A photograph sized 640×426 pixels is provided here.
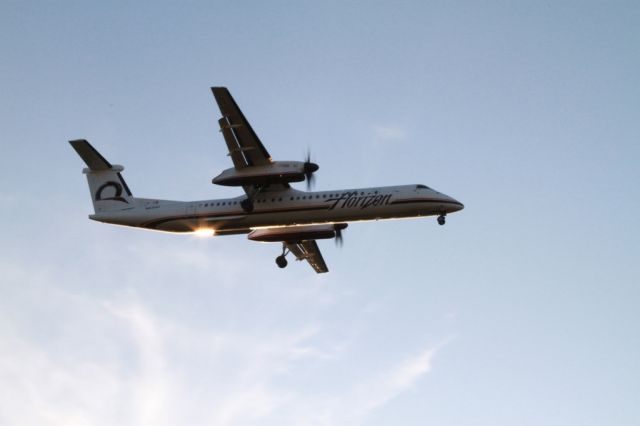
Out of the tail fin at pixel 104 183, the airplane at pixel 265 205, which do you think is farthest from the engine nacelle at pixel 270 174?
the tail fin at pixel 104 183

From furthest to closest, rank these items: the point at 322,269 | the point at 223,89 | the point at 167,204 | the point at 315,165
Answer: the point at 322,269, the point at 167,204, the point at 315,165, the point at 223,89

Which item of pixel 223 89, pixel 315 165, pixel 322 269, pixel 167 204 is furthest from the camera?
pixel 322 269

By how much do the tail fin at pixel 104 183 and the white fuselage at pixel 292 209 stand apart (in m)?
1.30

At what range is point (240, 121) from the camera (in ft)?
94.5

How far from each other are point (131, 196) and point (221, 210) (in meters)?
5.25

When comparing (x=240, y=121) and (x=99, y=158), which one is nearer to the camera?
(x=240, y=121)

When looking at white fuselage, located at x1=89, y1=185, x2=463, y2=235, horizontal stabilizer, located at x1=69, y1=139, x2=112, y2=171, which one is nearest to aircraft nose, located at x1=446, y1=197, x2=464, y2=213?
white fuselage, located at x1=89, y1=185, x2=463, y2=235

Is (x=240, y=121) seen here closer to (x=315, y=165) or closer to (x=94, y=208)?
(x=315, y=165)

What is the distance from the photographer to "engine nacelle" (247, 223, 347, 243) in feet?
108

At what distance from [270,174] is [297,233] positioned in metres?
4.21

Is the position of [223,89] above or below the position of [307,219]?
above

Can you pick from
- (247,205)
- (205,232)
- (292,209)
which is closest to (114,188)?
(205,232)

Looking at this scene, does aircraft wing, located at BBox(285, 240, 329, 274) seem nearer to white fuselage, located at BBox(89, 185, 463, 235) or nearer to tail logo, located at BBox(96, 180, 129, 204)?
white fuselage, located at BBox(89, 185, 463, 235)

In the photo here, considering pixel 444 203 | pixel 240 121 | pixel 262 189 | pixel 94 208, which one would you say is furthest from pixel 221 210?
pixel 444 203
